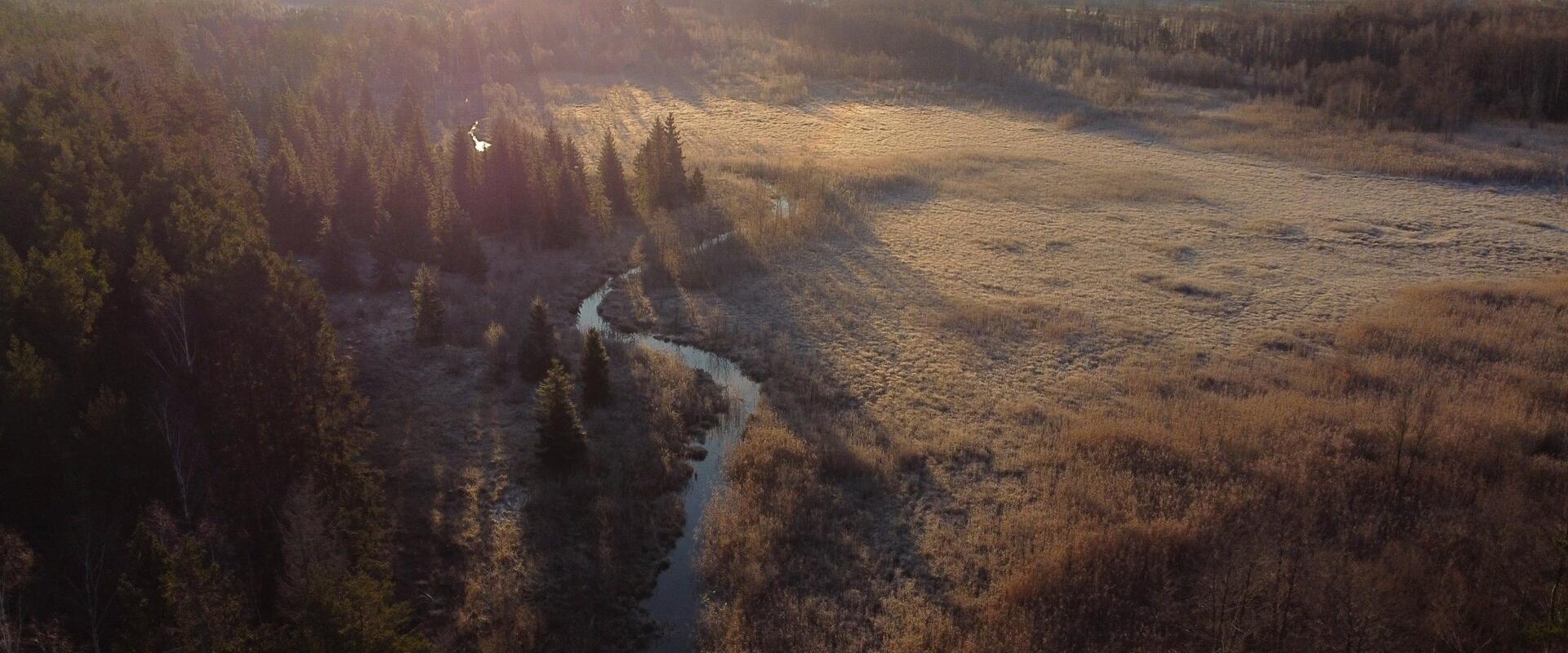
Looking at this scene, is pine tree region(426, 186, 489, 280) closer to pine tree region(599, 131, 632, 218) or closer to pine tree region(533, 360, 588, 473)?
pine tree region(599, 131, 632, 218)

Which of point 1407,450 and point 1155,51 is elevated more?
point 1155,51

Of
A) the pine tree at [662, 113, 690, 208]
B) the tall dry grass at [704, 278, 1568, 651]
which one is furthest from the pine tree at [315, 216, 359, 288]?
the tall dry grass at [704, 278, 1568, 651]

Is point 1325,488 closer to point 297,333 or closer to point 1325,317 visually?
point 1325,317

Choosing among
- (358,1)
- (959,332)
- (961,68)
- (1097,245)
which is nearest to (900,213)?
(1097,245)

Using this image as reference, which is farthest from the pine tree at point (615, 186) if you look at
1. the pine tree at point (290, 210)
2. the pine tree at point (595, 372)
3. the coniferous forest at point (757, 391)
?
the pine tree at point (595, 372)

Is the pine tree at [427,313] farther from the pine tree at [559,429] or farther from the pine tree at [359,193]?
the pine tree at [359,193]

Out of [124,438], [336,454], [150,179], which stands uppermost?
[150,179]

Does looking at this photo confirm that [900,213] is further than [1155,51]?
No
